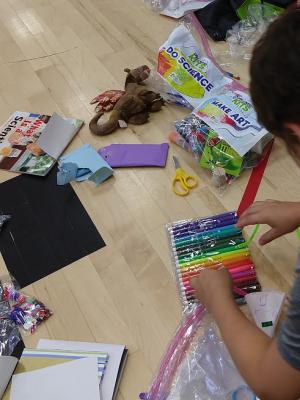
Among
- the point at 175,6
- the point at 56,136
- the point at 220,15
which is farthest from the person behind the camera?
the point at 175,6

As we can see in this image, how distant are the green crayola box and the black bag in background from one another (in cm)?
56

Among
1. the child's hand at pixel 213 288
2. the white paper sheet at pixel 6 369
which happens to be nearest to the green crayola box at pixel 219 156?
the child's hand at pixel 213 288

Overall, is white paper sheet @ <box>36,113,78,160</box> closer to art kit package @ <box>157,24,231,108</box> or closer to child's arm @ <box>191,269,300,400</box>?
art kit package @ <box>157,24,231,108</box>

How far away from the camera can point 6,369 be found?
32.5 inches

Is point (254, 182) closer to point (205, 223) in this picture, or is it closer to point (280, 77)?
point (205, 223)

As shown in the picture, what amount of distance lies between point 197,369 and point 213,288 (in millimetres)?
156

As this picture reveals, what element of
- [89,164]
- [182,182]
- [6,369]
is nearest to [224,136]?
[182,182]

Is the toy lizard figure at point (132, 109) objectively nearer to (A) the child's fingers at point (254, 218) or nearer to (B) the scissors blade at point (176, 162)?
(B) the scissors blade at point (176, 162)

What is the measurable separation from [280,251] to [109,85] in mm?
779

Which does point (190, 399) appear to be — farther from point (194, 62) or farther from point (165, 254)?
point (194, 62)

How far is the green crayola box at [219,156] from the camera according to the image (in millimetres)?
1091

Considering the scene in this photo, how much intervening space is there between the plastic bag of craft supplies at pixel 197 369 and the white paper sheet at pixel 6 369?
0.25 meters

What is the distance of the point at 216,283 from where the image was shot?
78cm

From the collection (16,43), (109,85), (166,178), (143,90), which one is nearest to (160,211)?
(166,178)
